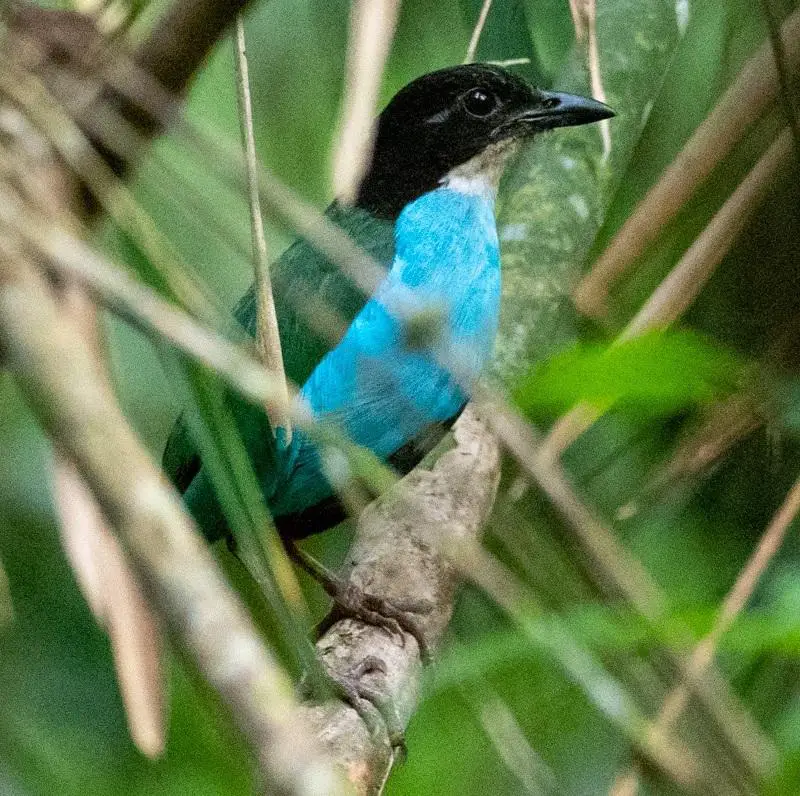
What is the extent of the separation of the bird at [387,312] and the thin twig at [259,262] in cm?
145

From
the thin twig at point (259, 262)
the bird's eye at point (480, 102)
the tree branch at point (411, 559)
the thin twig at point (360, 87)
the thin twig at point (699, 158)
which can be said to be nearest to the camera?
the thin twig at point (259, 262)

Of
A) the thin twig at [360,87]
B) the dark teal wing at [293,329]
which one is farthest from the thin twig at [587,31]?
the dark teal wing at [293,329]

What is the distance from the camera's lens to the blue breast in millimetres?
3287

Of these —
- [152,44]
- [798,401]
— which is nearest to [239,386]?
[152,44]

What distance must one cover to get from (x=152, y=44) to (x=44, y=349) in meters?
0.56

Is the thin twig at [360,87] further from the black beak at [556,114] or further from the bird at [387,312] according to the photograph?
the black beak at [556,114]

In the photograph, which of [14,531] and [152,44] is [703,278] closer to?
[152,44]

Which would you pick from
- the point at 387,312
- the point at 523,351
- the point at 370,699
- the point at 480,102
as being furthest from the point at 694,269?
the point at 480,102

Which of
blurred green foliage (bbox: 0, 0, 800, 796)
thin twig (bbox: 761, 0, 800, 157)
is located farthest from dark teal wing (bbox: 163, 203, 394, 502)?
thin twig (bbox: 761, 0, 800, 157)

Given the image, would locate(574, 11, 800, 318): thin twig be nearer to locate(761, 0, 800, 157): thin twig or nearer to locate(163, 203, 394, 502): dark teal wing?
locate(761, 0, 800, 157): thin twig

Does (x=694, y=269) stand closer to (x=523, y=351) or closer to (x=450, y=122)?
(x=523, y=351)

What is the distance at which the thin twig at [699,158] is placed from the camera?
2572 millimetres

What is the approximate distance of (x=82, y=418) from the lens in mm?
805

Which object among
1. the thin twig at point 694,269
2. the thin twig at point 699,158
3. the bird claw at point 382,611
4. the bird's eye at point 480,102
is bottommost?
the bird claw at point 382,611
